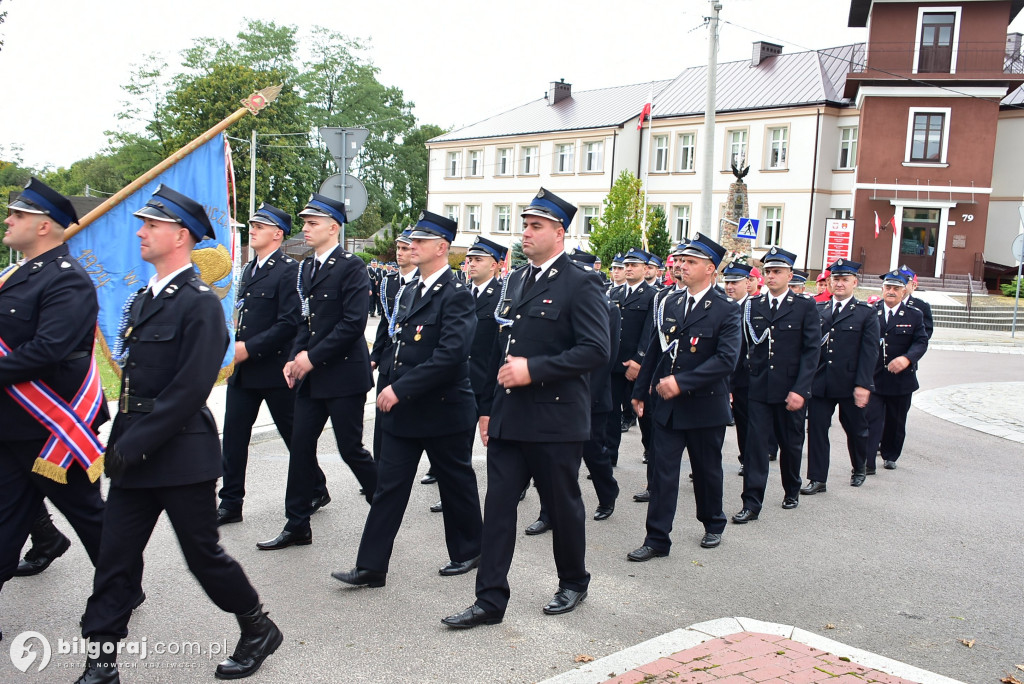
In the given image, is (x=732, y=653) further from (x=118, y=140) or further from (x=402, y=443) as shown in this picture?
(x=118, y=140)

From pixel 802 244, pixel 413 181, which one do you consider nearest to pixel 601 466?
pixel 802 244

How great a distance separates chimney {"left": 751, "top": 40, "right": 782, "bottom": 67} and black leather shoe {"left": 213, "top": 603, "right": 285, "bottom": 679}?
49.8 meters

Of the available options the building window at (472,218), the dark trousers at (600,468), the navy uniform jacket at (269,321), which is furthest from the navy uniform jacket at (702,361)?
the building window at (472,218)

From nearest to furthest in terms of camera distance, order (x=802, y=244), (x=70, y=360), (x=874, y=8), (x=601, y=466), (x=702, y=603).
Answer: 1. (x=70, y=360)
2. (x=702, y=603)
3. (x=601, y=466)
4. (x=874, y=8)
5. (x=802, y=244)

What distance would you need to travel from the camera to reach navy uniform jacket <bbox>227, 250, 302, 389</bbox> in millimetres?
6422

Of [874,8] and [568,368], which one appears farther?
[874,8]

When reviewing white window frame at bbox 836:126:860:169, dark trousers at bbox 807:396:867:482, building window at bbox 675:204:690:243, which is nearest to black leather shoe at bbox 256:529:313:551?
dark trousers at bbox 807:396:867:482

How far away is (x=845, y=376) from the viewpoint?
28.8 feet

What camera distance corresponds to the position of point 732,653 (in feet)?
14.1

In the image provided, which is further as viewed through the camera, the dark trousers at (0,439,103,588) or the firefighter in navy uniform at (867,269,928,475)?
the firefighter in navy uniform at (867,269,928,475)

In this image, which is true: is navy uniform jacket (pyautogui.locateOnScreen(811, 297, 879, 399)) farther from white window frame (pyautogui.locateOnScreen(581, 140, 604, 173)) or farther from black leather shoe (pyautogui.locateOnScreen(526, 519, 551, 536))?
white window frame (pyautogui.locateOnScreen(581, 140, 604, 173))

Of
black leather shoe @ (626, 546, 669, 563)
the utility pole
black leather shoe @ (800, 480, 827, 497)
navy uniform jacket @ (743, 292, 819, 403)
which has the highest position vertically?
the utility pole

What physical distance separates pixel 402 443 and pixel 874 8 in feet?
134

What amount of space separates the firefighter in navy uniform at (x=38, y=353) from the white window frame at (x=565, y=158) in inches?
1955
